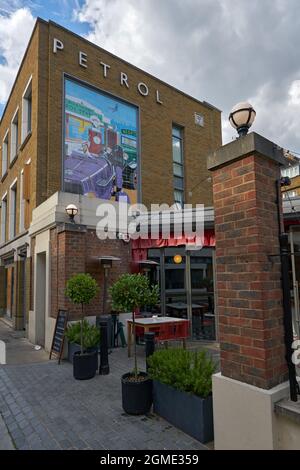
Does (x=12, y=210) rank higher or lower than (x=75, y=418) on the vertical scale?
higher

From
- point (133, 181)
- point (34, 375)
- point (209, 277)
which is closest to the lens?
point (34, 375)

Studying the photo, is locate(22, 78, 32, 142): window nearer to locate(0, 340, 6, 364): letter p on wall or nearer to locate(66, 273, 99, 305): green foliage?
locate(0, 340, 6, 364): letter p on wall

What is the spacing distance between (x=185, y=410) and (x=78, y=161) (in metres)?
9.11

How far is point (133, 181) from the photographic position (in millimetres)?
12711

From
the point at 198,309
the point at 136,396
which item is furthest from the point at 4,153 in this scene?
the point at 136,396

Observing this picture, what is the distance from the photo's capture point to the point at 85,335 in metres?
6.33

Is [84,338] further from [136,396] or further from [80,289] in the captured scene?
[136,396]

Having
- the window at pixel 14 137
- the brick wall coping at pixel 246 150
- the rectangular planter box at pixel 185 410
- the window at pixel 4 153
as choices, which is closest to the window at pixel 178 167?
the window at pixel 14 137

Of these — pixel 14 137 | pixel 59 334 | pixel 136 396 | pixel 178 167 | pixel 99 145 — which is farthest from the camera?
pixel 178 167
